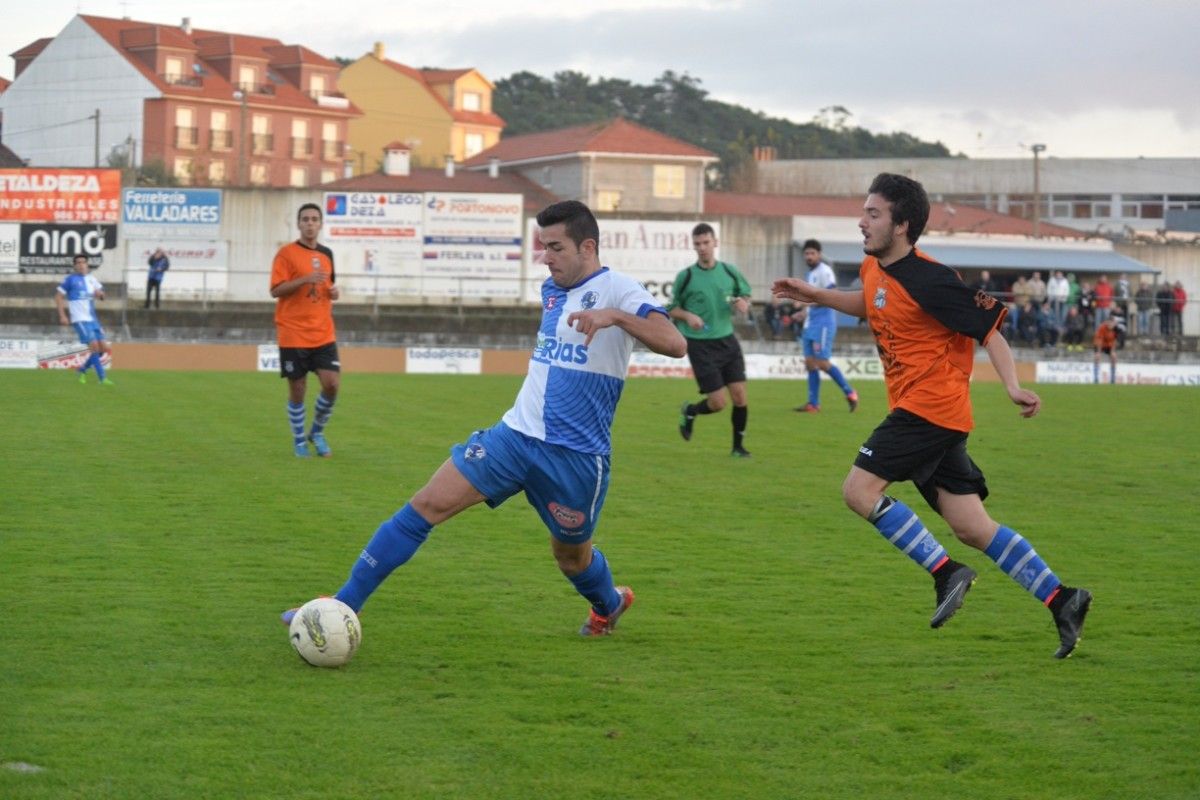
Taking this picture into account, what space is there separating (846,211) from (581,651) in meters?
57.8

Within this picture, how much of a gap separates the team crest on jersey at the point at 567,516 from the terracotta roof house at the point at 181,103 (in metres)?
54.7

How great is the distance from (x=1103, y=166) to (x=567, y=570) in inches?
3305

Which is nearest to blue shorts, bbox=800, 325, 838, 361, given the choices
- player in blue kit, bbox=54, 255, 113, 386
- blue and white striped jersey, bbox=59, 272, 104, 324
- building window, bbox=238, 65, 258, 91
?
player in blue kit, bbox=54, 255, 113, 386

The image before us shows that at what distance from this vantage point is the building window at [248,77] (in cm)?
7889

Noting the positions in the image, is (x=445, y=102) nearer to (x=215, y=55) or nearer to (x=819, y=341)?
(x=215, y=55)

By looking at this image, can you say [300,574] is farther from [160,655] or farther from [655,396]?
[655,396]

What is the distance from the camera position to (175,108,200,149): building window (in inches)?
2950

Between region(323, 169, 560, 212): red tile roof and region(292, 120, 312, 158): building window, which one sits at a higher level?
region(292, 120, 312, 158): building window

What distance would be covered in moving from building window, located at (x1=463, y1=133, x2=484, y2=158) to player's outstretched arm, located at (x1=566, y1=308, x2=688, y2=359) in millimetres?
95698

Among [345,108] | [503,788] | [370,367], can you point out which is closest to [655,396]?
[370,367]

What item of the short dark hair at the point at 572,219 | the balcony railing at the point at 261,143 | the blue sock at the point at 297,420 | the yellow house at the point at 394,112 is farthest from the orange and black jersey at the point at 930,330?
the yellow house at the point at 394,112

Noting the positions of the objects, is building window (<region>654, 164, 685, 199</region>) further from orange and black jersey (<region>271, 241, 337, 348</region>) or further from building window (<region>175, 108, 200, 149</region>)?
orange and black jersey (<region>271, 241, 337, 348</region>)

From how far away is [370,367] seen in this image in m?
33.9

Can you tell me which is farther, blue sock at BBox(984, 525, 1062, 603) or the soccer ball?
blue sock at BBox(984, 525, 1062, 603)
